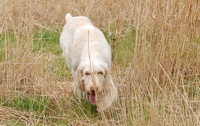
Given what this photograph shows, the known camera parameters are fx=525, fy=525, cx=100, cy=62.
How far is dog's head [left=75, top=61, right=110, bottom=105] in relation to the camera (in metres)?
4.16

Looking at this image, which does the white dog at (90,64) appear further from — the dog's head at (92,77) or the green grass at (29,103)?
the green grass at (29,103)

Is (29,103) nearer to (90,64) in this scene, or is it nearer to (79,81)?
(79,81)

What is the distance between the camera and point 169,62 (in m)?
4.38

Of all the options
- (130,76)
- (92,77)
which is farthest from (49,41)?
(92,77)

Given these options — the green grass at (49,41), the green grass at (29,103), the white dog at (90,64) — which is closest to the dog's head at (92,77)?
the white dog at (90,64)

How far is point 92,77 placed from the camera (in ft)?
13.5

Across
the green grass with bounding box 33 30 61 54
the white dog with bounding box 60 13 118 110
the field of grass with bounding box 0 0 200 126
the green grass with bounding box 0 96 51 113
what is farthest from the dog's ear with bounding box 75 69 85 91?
the green grass with bounding box 33 30 61 54

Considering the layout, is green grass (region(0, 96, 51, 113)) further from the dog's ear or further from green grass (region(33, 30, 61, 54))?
green grass (region(33, 30, 61, 54))

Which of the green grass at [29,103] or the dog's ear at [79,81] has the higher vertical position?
the dog's ear at [79,81]

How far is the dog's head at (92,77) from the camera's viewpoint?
164 inches

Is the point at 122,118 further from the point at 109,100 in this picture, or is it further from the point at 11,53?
the point at 11,53

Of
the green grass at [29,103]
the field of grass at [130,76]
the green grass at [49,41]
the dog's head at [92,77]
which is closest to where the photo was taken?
the field of grass at [130,76]

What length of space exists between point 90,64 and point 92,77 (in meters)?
0.12

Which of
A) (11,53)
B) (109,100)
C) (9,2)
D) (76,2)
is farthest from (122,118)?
(76,2)
